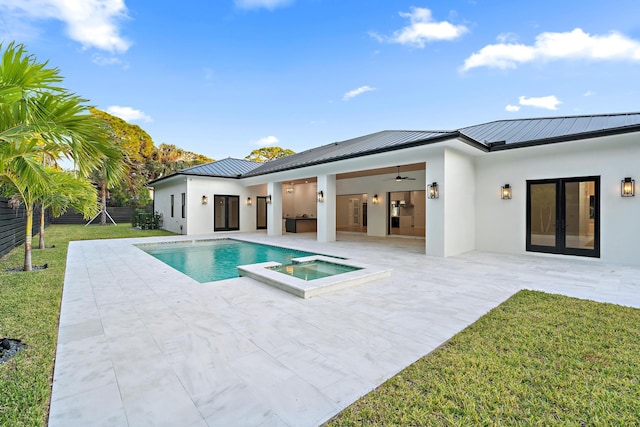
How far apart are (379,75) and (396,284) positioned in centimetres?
1397

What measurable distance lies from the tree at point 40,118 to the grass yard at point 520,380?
12.4 feet

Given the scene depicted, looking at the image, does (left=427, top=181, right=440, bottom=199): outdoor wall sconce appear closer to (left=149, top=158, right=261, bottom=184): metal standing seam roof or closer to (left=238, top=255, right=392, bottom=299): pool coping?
(left=238, top=255, right=392, bottom=299): pool coping

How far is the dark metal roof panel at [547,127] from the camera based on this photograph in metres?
8.41

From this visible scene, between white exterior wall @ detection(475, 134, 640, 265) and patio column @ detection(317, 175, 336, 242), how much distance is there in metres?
5.59

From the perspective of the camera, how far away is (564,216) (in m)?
8.67

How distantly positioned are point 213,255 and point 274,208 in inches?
236

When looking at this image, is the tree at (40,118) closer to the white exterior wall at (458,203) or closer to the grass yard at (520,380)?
the grass yard at (520,380)

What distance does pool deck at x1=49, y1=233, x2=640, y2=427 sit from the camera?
2225 mm

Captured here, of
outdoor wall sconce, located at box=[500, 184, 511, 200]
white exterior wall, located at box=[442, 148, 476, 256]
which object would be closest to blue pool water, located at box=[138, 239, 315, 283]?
white exterior wall, located at box=[442, 148, 476, 256]

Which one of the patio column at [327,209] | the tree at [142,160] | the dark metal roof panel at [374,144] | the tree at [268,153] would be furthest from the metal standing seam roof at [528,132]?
the tree at [268,153]

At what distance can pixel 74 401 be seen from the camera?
2262 mm

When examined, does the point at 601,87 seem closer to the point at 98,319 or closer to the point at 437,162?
the point at 437,162

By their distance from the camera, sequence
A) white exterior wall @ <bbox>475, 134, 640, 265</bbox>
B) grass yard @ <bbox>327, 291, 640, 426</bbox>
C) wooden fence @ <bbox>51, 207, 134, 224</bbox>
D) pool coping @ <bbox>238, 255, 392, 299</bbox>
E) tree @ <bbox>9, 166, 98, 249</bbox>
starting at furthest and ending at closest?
Result: wooden fence @ <bbox>51, 207, 134, 224</bbox>, white exterior wall @ <bbox>475, 134, 640, 265</bbox>, tree @ <bbox>9, 166, 98, 249</bbox>, pool coping @ <bbox>238, 255, 392, 299</bbox>, grass yard @ <bbox>327, 291, 640, 426</bbox>

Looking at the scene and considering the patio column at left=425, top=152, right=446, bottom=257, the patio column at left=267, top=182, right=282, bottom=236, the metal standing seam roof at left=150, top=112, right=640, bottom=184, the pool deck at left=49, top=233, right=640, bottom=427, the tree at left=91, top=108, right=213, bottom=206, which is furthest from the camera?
the tree at left=91, top=108, right=213, bottom=206
